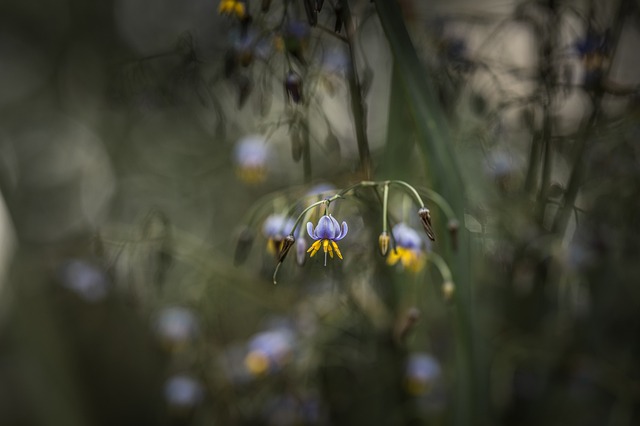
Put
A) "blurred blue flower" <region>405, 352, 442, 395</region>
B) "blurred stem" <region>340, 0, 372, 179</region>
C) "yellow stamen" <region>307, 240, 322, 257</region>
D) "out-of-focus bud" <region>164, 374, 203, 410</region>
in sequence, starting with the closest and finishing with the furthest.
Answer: "yellow stamen" <region>307, 240, 322, 257</region>, "blurred stem" <region>340, 0, 372, 179</region>, "blurred blue flower" <region>405, 352, 442, 395</region>, "out-of-focus bud" <region>164, 374, 203, 410</region>

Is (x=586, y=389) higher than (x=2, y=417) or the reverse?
higher

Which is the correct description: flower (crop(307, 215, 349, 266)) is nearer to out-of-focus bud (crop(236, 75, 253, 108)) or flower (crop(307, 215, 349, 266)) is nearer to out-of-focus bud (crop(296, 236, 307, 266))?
out-of-focus bud (crop(296, 236, 307, 266))

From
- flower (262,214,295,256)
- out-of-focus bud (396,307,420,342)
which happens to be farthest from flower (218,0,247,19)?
out-of-focus bud (396,307,420,342)

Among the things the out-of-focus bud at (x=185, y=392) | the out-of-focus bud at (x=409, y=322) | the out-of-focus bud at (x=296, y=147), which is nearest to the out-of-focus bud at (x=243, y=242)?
the out-of-focus bud at (x=296, y=147)

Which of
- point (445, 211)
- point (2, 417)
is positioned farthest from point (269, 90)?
point (2, 417)

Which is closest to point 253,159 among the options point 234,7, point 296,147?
point 296,147

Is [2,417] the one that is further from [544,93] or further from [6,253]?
[544,93]

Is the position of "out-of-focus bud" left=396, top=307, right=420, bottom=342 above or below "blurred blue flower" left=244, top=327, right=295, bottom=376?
above
